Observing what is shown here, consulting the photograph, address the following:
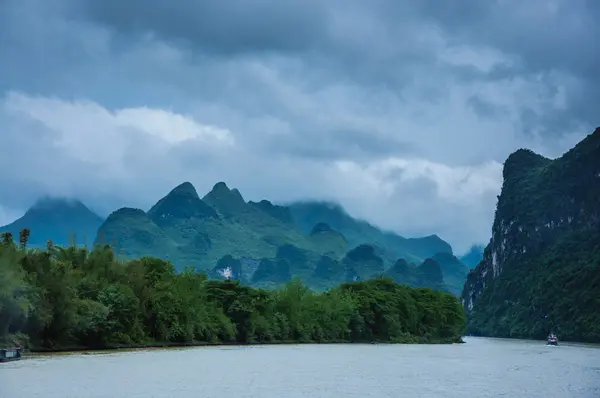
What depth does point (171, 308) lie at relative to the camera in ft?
265

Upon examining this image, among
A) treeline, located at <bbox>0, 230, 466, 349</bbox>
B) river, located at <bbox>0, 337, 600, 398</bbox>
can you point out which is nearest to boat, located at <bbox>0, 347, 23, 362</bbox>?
river, located at <bbox>0, 337, 600, 398</bbox>

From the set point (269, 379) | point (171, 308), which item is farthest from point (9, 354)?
point (171, 308)

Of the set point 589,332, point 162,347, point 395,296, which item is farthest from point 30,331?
point 589,332

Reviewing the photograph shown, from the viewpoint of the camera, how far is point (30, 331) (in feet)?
194

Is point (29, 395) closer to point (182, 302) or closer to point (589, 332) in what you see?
point (182, 302)

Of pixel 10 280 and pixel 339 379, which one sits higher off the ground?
pixel 10 280

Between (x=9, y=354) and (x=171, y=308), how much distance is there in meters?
32.5

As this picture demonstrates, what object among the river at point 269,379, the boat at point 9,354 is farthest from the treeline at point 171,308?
the river at point 269,379

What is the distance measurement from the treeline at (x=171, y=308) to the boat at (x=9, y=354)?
3624 mm

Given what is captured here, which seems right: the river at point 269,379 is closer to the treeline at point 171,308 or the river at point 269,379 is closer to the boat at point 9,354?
the boat at point 9,354

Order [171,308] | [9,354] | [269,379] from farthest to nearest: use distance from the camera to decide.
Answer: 1. [171,308]
2. [9,354]
3. [269,379]

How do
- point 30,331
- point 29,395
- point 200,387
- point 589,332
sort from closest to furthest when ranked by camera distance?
point 29,395 < point 200,387 < point 30,331 < point 589,332

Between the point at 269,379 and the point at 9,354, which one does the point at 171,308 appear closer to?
the point at 9,354

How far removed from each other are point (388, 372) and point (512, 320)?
155 metres
